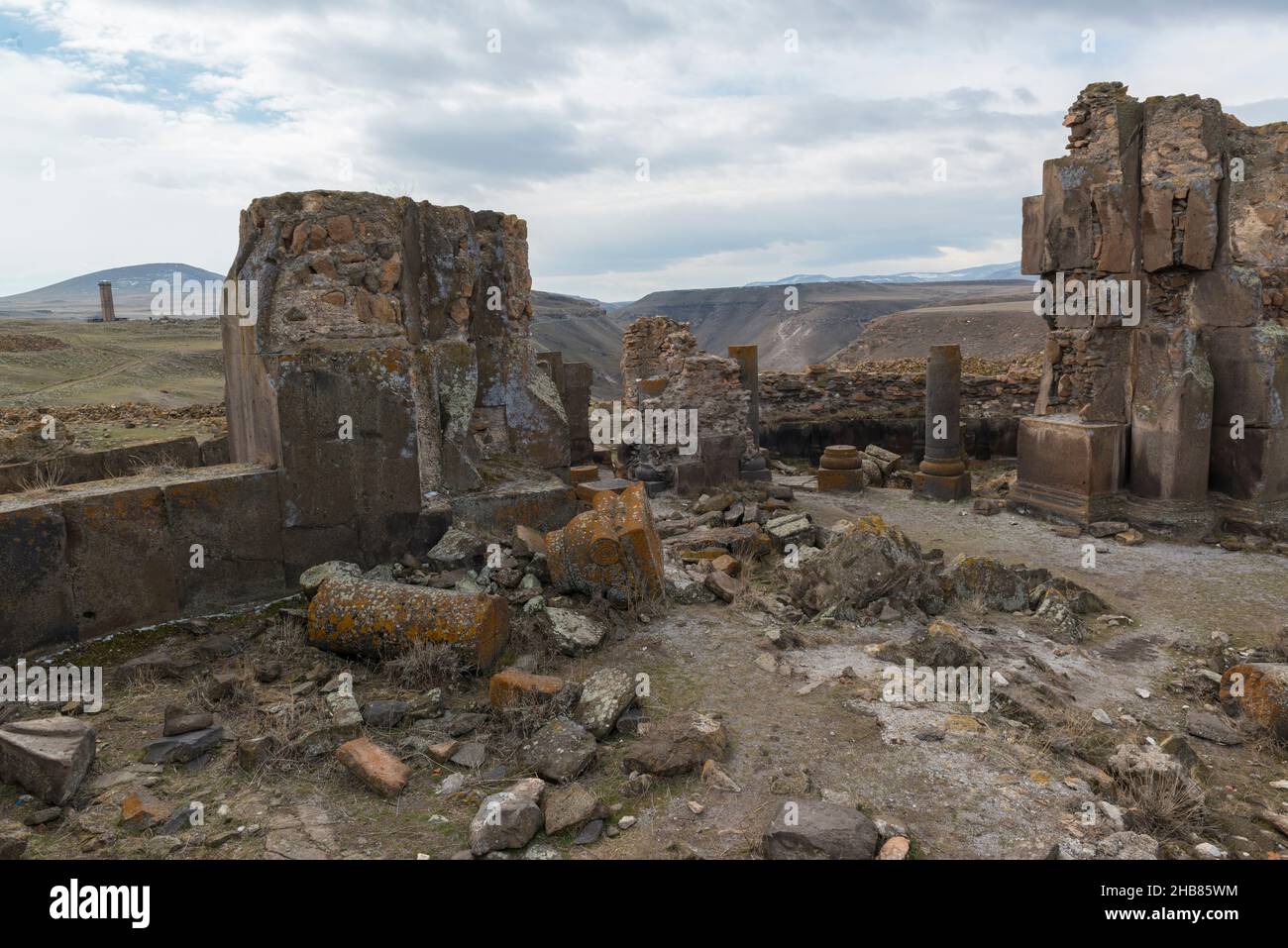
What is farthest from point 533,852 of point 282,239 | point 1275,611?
point 1275,611

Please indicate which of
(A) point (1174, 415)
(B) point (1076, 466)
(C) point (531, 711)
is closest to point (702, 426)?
(B) point (1076, 466)

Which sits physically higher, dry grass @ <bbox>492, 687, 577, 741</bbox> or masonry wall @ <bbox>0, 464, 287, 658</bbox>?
masonry wall @ <bbox>0, 464, 287, 658</bbox>

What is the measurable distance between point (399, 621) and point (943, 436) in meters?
9.48

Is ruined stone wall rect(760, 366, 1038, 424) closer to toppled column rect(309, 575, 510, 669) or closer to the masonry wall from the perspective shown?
the masonry wall

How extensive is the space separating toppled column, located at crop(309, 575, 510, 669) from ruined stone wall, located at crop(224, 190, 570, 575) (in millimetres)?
800

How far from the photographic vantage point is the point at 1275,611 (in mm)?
6715

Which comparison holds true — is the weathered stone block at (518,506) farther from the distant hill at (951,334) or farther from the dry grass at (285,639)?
the distant hill at (951,334)

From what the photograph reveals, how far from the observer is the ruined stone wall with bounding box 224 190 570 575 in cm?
484

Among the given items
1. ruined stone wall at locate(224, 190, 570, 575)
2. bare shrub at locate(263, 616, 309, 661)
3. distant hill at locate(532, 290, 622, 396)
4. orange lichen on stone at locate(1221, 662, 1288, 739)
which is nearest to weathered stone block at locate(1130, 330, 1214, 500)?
orange lichen on stone at locate(1221, 662, 1288, 739)

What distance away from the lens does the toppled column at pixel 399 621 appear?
4.18 m

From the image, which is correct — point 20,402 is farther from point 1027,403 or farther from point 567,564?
point 1027,403

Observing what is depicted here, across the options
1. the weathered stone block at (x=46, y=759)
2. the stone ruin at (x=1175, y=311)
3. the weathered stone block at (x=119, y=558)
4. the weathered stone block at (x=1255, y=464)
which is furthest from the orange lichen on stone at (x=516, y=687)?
the weathered stone block at (x=1255, y=464)

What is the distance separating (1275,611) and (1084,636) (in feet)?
6.59

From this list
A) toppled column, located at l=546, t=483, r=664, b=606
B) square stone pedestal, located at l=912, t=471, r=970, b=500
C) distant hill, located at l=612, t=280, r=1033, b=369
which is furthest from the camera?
distant hill, located at l=612, t=280, r=1033, b=369
